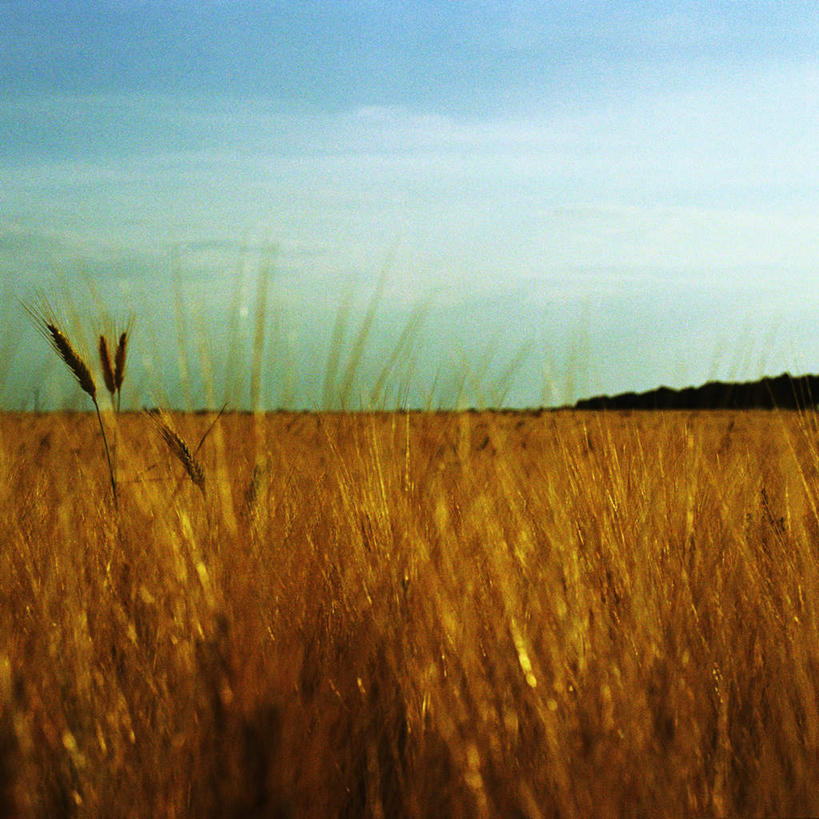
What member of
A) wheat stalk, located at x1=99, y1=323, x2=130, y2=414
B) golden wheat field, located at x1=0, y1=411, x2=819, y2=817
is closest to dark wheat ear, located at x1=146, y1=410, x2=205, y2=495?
golden wheat field, located at x1=0, y1=411, x2=819, y2=817

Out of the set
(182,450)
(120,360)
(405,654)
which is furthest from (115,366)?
(405,654)

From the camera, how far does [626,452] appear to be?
8.66ft

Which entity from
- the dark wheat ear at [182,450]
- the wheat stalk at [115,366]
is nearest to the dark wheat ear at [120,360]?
the wheat stalk at [115,366]

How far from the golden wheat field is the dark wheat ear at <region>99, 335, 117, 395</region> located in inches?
4.6

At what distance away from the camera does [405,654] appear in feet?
4.68

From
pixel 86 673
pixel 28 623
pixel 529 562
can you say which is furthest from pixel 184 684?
pixel 529 562

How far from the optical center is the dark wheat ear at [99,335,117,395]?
2314 millimetres

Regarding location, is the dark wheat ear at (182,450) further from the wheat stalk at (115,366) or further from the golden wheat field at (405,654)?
the wheat stalk at (115,366)

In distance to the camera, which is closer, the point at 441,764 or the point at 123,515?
the point at 441,764

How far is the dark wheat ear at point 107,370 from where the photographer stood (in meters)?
2.31

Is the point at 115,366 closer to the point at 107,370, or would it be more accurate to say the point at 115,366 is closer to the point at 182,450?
the point at 107,370

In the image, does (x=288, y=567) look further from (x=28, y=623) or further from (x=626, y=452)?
(x=626, y=452)

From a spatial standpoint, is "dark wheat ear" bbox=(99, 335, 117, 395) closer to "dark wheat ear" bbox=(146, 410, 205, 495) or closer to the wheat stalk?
the wheat stalk

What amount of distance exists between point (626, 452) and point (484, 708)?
1.48 metres
